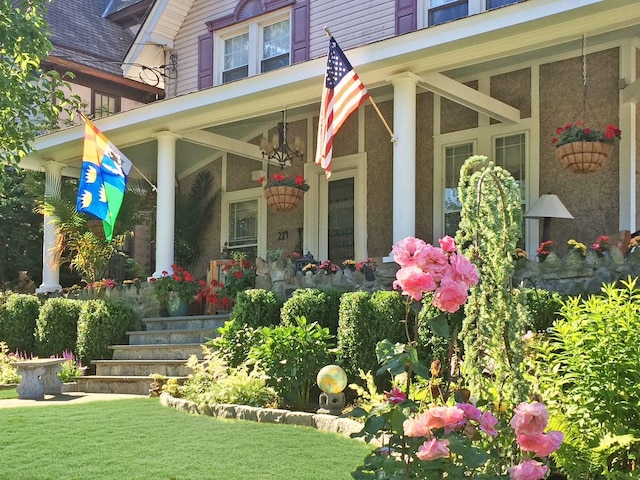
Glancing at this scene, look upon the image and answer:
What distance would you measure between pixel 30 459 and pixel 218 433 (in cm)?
142

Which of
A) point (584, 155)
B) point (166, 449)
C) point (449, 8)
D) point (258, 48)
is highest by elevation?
point (258, 48)

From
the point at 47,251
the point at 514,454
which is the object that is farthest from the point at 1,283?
the point at 514,454

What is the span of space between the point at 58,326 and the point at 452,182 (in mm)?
6141

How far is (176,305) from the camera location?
37.9 ft

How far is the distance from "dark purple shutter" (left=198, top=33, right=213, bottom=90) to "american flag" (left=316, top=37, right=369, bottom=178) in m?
6.77

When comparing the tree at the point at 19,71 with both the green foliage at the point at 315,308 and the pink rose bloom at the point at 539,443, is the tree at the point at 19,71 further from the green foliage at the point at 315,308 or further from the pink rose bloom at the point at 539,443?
the pink rose bloom at the point at 539,443

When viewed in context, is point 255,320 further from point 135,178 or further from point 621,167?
point 135,178

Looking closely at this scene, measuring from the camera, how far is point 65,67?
19438 millimetres

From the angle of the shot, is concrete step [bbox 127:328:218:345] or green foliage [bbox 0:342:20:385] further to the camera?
green foliage [bbox 0:342:20:385]

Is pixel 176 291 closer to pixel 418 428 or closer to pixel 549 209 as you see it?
pixel 549 209

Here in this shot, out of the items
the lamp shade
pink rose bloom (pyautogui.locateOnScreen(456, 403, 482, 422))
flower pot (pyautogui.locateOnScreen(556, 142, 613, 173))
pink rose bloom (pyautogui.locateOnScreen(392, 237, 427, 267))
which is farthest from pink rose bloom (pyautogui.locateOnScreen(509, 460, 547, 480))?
the lamp shade

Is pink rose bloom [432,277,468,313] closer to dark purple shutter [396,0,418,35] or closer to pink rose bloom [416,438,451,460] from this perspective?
pink rose bloom [416,438,451,460]

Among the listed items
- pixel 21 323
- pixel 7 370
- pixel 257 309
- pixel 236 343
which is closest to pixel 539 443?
pixel 236 343

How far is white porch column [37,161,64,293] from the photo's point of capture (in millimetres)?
13745
